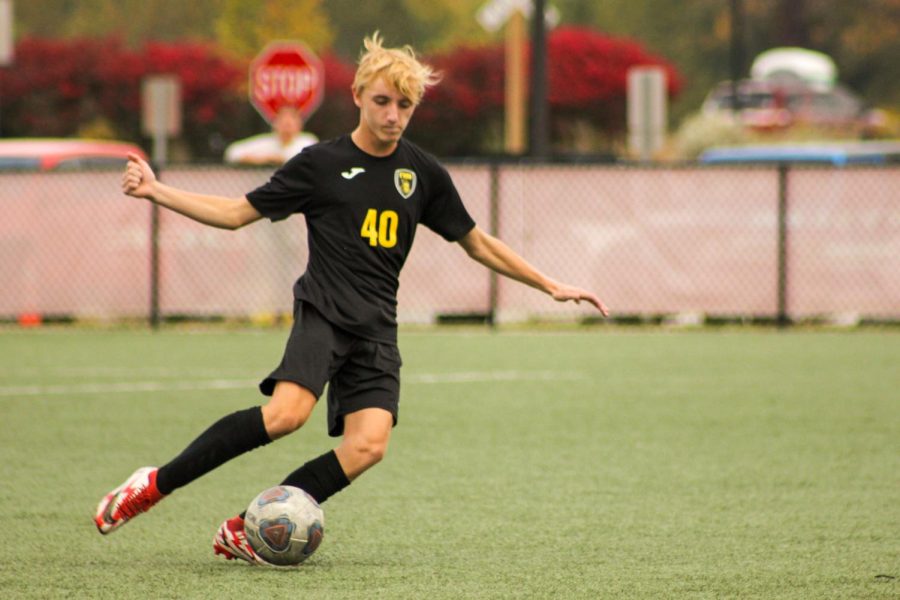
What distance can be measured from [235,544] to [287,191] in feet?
4.24

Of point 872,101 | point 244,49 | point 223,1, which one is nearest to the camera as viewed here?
point 244,49

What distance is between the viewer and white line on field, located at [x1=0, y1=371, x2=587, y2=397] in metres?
12.2

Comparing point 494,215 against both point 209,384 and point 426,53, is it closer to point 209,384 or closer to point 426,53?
point 209,384

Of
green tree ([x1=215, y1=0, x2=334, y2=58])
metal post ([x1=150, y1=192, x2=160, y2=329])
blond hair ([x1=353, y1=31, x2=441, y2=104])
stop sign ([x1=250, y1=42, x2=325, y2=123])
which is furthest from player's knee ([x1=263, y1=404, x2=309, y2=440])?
green tree ([x1=215, y1=0, x2=334, y2=58])

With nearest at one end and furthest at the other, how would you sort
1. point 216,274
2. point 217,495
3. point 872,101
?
point 217,495 < point 216,274 < point 872,101

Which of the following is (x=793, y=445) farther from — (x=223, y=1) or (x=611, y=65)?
(x=223, y=1)

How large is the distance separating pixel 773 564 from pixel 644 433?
12.4 ft

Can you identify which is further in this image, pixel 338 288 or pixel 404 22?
pixel 404 22

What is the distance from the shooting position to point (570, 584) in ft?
19.7

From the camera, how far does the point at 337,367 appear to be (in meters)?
6.36

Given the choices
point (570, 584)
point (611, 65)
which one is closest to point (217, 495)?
point (570, 584)

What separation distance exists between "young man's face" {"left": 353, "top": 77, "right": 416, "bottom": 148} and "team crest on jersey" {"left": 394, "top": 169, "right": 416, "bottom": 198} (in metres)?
0.16

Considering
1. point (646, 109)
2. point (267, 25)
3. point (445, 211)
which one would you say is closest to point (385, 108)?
point (445, 211)

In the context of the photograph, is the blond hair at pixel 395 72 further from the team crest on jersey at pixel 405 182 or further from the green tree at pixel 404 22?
the green tree at pixel 404 22
